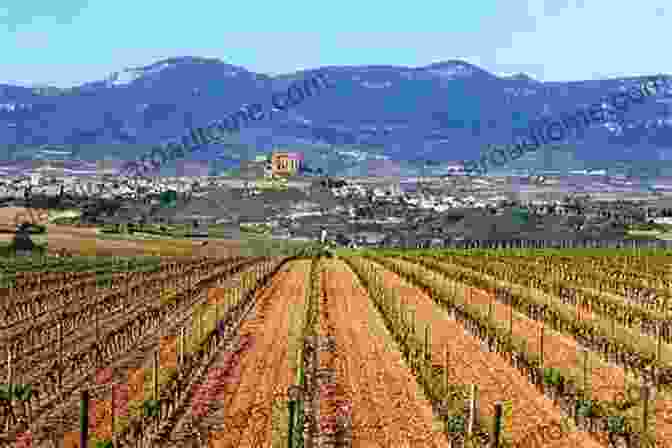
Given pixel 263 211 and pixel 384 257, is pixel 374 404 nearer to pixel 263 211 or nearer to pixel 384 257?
pixel 384 257

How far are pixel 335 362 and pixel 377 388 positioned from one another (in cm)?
289

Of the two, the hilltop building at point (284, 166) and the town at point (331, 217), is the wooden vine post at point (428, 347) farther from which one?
the hilltop building at point (284, 166)

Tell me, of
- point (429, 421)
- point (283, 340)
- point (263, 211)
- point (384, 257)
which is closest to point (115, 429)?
point (429, 421)

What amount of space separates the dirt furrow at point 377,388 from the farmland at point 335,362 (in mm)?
54

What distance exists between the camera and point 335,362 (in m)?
21.9

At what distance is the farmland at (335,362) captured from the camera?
15.4 meters

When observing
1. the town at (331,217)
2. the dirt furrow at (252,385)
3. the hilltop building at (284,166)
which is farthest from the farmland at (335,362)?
the hilltop building at (284,166)

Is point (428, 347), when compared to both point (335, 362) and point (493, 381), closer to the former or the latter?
point (335, 362)

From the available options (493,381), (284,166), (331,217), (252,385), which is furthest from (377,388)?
(284,166)

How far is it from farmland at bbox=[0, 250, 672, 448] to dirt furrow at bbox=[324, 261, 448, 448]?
0.05 metres

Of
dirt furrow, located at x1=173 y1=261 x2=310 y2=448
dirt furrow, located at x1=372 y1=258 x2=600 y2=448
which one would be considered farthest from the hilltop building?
dirt furrow, located at x1=372 y1=258 x2=600 y2=448

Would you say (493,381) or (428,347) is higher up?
(428,347)

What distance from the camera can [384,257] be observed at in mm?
64812

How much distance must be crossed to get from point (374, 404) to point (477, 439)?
10.0ft
